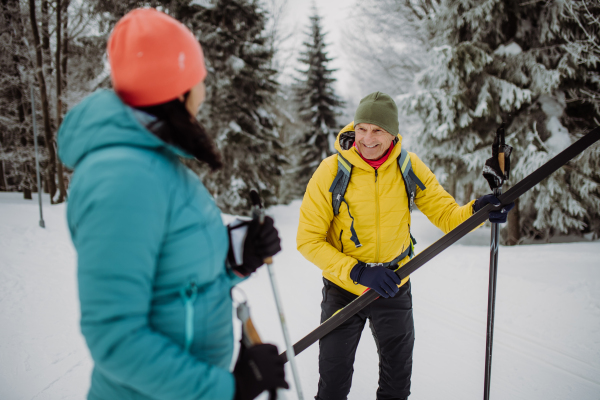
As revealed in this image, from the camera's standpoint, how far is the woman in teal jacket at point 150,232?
0.73 metres

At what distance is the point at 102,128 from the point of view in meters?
0.80

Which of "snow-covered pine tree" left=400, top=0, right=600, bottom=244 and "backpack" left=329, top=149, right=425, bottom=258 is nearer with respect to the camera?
"backpack" left=329, top=149, right=425, bottom=258

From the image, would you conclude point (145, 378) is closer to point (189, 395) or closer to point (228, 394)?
point (189, 395)

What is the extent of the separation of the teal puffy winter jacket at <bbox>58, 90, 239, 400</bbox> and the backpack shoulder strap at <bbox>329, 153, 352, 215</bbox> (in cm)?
111

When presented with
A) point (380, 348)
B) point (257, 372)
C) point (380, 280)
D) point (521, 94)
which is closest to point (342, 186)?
point (380, 280)

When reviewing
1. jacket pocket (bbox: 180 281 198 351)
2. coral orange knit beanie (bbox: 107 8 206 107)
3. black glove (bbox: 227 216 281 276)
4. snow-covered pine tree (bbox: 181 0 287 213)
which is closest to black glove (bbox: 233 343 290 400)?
jacket pocket (bbox: 180 281 198 351)

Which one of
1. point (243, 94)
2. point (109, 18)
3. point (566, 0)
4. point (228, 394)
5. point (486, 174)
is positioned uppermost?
point (109, 18)

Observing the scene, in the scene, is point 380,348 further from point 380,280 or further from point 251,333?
point 251,333

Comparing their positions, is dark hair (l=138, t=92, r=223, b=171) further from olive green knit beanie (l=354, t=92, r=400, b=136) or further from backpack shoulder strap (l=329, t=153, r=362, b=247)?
olive green knit beanie (l=354, t=92, r=400, b=136)

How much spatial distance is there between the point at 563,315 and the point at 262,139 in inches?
422

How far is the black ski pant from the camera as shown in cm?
195

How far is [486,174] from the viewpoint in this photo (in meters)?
2.03

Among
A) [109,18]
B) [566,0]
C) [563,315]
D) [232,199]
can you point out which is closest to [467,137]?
[566,0]

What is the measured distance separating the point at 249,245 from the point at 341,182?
90 cm
